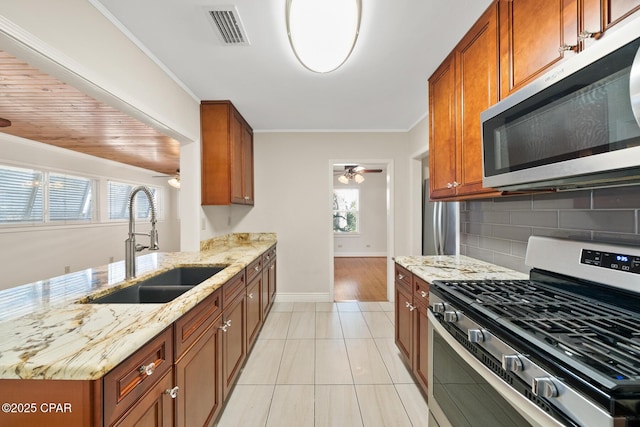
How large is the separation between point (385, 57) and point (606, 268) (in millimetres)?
1855

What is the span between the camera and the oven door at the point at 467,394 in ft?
2.64

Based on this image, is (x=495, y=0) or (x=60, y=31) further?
(x=495, y=0)

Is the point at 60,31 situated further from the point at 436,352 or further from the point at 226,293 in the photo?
the point at 436,352

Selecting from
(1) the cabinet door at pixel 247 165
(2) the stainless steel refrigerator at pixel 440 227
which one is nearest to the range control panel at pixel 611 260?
(2) the stainless steel refrigerator at pixel 440 227

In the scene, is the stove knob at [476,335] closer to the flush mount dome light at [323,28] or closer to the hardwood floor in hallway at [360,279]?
the flush mount dome light at [323,28]

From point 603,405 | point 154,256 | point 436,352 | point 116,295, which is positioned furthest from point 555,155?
point 154,256

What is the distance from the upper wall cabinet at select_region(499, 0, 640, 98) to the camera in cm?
95

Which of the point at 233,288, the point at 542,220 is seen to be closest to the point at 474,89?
the point at 542,220

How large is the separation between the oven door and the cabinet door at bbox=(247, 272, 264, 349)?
1.53 meters

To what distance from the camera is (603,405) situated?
1.90 ft

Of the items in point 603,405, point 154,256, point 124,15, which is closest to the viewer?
point 603,405

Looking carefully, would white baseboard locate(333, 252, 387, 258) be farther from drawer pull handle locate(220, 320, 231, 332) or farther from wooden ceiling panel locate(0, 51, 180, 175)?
drawer pull handle locate(220, 320, 231, 332)

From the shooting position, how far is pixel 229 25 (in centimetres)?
172

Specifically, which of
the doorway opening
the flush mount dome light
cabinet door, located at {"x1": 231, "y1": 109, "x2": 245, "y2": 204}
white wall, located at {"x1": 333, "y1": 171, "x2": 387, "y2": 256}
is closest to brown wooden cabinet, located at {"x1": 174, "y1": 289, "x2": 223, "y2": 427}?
the flush mount dome light
